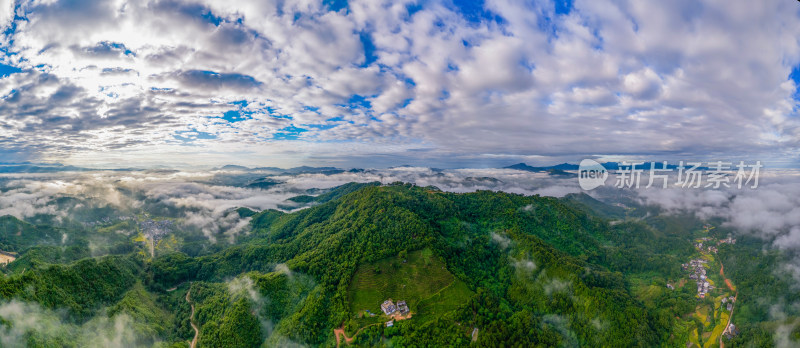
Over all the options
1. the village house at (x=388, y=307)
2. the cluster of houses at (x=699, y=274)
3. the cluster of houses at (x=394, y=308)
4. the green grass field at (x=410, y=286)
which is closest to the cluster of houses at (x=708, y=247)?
the cluster of houses at (x=699, y=274)

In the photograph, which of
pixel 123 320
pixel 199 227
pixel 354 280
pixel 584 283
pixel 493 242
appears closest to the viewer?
pixel 123 320

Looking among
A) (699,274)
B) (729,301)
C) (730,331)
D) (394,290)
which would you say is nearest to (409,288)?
(394,290)

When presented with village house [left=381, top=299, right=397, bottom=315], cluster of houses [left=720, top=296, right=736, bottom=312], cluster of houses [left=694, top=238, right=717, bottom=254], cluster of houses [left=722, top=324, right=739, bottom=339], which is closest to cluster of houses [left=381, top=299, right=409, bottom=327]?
village house [left=381, top=299, right=397, bottom=315]

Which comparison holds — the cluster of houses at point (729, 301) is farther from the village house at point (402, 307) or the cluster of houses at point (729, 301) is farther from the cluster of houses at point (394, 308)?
the cluster of houses at point (394, 308)

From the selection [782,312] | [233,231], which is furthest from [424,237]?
[233,231]

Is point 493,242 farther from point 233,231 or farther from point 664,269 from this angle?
point 233,231

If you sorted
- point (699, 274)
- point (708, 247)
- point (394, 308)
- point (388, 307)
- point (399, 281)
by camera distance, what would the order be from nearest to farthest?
point (388, 307), point (394, 308), point (399, 281), point (699, 274), point (708, 247)

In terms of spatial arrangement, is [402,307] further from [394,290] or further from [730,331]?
[730,331]
